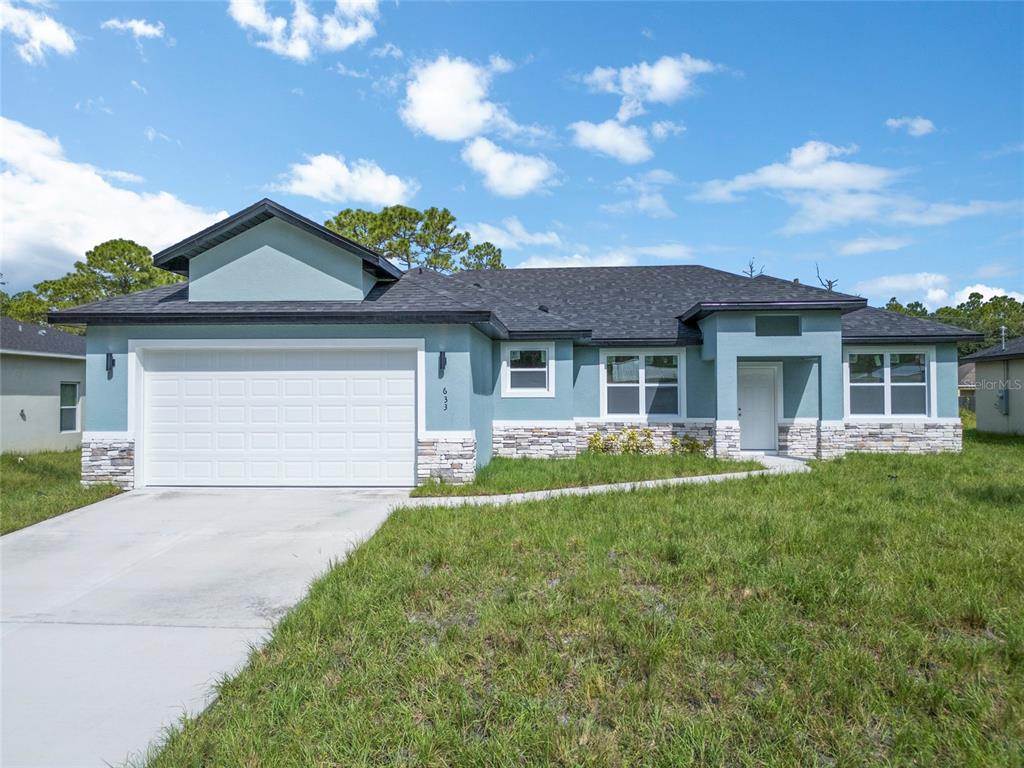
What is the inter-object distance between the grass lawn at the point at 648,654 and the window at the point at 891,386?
9578mm

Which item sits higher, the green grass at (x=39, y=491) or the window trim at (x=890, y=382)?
the window trim at (x=890, y=382)

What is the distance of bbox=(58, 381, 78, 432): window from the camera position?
17.4 meters

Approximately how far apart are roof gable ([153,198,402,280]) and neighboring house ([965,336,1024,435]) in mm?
23455

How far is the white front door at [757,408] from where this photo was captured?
594 inches

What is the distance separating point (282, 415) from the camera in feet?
33.1

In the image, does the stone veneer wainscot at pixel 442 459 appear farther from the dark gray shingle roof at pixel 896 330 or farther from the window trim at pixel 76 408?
the window trim at pixel 76 408

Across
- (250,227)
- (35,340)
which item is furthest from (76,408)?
(250,227)

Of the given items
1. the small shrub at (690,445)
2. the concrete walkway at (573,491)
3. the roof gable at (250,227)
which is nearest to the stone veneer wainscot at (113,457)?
the roof gable at (250,227)

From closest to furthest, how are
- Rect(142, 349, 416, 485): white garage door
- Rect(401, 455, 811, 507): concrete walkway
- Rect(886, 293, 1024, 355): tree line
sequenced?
1. Rect(401, 455, 811, 507): concrete walkway
2. Rect(142, 349, 416, 485): white garage door
3. Rect(886, 293, 1024, 355): tree line

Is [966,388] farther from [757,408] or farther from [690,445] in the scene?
[690,445]

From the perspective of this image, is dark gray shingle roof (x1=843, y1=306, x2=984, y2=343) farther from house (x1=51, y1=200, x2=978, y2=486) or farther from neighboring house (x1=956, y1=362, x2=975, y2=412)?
neighboring house (x1=956, y1=362, x2=975, y2=412)

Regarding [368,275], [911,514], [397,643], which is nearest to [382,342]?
[368,275]

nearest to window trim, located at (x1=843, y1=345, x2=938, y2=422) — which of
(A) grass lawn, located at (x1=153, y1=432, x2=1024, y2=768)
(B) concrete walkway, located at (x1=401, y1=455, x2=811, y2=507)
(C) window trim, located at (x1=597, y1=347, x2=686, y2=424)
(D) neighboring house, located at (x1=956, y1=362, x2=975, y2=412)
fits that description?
(C) window trim, located at (x1=597, y1=347, x2=686, y2=424)

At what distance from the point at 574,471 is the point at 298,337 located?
236 inches
